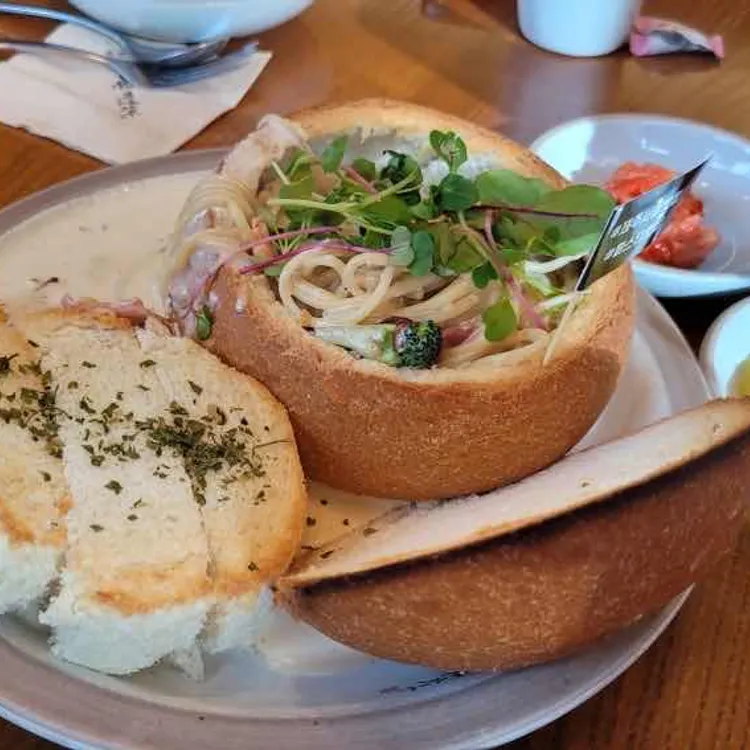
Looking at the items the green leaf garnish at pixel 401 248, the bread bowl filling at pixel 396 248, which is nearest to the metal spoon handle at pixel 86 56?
the bread bowl filling at pixel 396 248

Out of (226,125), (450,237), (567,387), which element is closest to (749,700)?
(567,387)

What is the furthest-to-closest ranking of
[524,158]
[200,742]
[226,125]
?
[226,125]
[524,158]
[200,742]

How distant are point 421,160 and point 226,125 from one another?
0.57 meters

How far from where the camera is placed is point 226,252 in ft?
4.39

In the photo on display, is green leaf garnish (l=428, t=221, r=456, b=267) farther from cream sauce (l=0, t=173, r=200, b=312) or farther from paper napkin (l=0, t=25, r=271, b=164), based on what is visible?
paper napkin (l=0, t=25, r=271, b=164)

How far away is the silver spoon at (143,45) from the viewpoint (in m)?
2.04

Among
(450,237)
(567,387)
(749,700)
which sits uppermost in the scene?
(450,237)

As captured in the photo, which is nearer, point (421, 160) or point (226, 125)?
point (421, 160)

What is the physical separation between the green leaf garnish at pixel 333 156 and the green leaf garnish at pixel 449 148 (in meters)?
0.12

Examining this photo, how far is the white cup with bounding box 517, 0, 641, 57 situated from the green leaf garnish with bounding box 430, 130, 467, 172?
0.96 metres

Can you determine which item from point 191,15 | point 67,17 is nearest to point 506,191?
point 191,15

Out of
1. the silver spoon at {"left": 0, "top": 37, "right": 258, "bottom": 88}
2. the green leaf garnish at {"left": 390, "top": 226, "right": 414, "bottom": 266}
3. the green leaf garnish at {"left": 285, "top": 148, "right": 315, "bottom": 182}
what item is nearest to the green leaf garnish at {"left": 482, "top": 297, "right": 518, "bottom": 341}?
the green leaf garnish at {"left": 390, "top": 226, "right": 414, "bottom": 266}

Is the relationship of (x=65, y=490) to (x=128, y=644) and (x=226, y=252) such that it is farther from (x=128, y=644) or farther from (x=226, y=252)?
(x=226, y=252)

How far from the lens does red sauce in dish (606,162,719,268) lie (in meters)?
1.71
